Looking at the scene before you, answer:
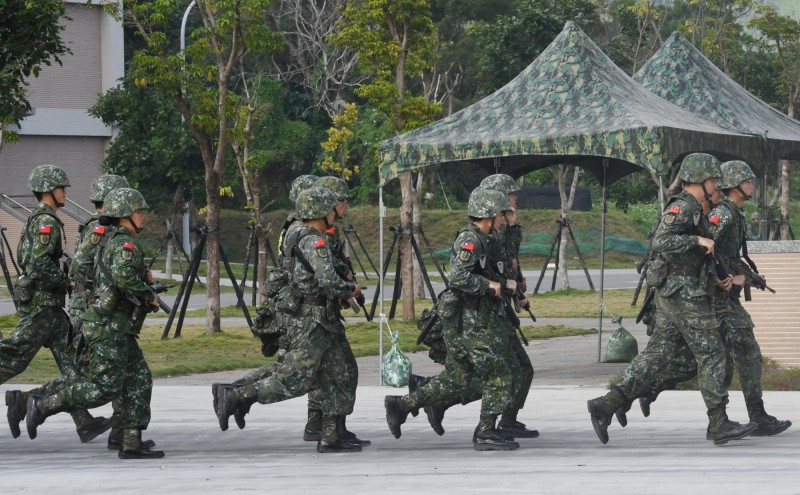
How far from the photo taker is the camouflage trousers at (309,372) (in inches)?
415

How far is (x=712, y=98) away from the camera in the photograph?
70.6 ft

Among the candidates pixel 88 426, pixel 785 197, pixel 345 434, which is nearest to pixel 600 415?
pixel 345 434

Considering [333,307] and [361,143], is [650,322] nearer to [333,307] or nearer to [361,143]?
[333,307]

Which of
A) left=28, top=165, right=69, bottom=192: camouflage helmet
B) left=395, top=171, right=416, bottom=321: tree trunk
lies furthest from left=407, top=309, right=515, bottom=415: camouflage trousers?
left=395, top=171, right=416, bottom=321: tree trunk

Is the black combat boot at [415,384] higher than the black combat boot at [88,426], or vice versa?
the black combat boot at [415,384]

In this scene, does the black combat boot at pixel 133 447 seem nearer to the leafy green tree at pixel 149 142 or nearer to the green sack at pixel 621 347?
the green sack at pixel 621 347

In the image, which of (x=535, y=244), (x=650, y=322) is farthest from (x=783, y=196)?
(x=650, y=322)

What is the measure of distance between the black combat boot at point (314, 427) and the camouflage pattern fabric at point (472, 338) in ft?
2.92

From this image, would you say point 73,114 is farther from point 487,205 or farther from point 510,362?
point 510,362

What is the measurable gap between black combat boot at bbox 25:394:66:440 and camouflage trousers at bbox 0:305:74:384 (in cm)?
74

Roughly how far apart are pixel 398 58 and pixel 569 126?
888 cm

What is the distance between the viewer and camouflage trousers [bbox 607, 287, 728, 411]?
10555 mm

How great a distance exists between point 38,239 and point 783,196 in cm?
2978

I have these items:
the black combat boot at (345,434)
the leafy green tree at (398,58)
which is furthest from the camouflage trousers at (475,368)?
the leafy green tree at (398,58)
